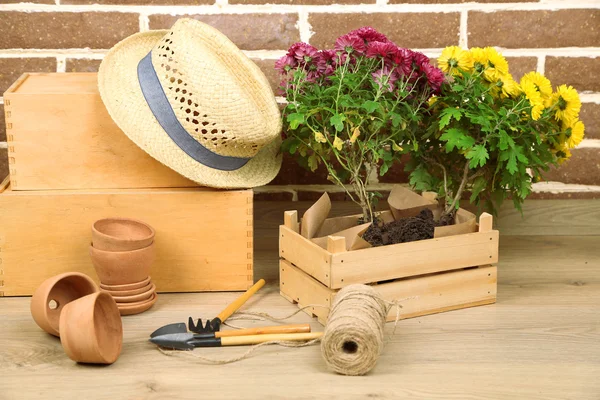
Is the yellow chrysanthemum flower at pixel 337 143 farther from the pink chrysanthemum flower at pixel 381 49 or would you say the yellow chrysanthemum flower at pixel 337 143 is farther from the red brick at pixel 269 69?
the red brick at pixel 269 69

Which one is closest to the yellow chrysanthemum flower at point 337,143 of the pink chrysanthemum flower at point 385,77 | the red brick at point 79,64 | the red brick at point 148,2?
the pink chrysanthemum flower at point 385,77

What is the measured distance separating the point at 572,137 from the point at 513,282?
33 centimetres

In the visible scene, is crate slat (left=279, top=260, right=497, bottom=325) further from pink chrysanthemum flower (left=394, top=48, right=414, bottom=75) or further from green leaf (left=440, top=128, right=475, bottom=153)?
pink chrysanthemum flower (left=394, top=48, right=414, bottom=75)

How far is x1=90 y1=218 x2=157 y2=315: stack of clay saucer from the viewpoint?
55.6 inches

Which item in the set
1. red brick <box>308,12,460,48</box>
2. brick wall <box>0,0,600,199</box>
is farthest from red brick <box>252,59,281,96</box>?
red brick <box>308,12,460,48</box>

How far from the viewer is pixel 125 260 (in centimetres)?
141

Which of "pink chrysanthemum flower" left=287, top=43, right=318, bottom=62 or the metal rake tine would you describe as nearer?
the metal rake tine

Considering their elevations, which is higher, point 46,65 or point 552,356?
point 46,65

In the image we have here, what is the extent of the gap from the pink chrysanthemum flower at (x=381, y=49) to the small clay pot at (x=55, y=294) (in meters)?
0.62

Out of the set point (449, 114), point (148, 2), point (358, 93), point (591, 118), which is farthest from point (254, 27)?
point (591, 118)

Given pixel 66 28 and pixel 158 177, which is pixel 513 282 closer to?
pixel 158 177

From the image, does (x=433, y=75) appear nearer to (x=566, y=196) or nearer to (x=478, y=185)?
(x=478, y=185)

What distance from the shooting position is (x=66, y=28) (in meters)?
1.81

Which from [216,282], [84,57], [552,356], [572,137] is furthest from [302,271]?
[84,57]
